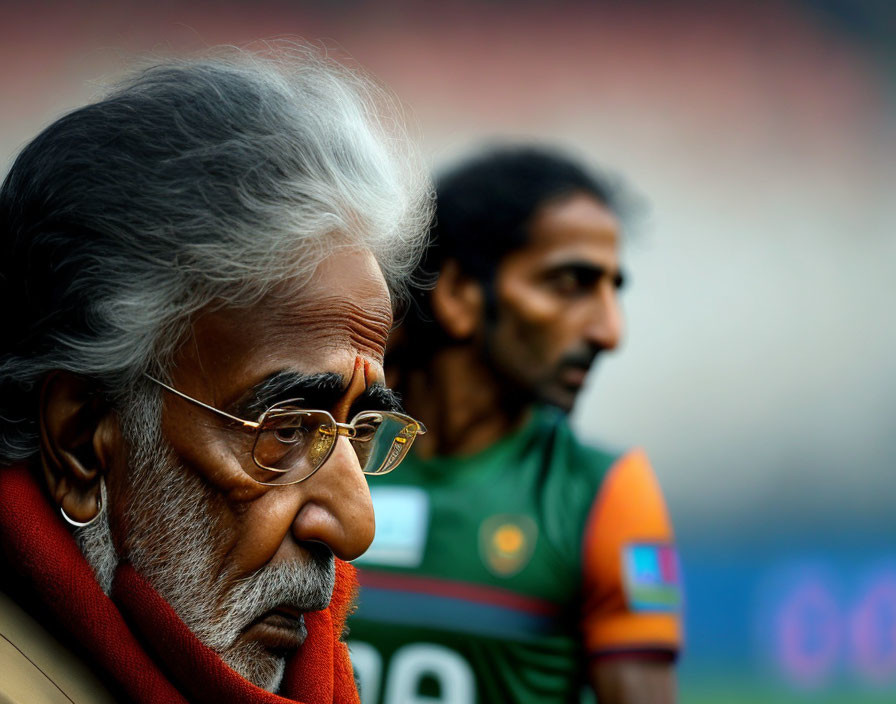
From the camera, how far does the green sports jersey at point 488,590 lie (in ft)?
11.8

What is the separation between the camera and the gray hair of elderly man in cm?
169

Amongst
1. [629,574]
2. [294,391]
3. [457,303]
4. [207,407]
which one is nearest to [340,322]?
[294,391]

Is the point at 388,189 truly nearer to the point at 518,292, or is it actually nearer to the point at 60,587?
the point at 60,587

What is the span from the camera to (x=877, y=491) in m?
8.99

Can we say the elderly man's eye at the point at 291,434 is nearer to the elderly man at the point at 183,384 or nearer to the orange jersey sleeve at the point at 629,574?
the elderly man at the point at 183,384

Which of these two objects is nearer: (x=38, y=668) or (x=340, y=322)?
(x=38, y=668)

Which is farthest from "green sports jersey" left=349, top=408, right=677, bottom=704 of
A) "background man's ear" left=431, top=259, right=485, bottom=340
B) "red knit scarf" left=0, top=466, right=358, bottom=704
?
"red knit scarf" left=0, top=466, right=358, bottom=704

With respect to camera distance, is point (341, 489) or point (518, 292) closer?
point (341, 489)

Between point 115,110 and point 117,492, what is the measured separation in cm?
59

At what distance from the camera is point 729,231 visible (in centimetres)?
897

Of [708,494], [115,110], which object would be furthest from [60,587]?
[708,494]

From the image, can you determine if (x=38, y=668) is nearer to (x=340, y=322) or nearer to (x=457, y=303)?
(x=340, y=322)

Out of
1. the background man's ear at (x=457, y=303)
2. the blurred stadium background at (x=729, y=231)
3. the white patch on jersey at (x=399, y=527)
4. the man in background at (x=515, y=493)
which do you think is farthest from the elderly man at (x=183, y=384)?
the blurred stadium background at (x=729, y=231)

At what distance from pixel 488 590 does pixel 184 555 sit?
6.82 feet
